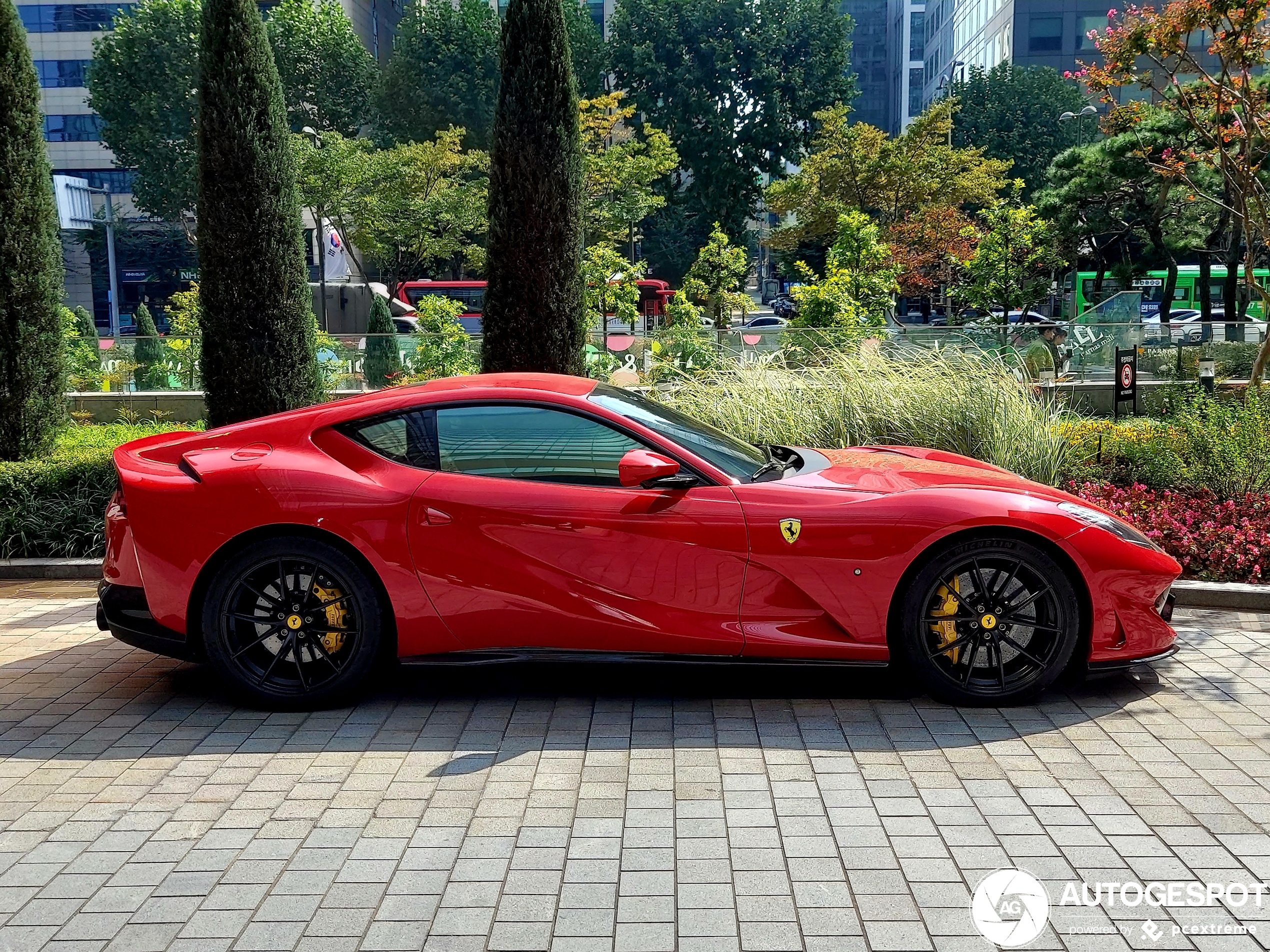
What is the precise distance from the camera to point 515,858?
3.78 m

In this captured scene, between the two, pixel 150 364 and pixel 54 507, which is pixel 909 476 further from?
pixel 150 364

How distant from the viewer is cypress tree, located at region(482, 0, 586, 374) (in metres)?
9.99

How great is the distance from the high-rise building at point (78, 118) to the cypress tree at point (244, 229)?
62.4 m

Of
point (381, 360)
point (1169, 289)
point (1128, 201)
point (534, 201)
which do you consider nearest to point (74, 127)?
point (1128, 201)

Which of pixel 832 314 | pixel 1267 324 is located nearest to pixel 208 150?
pixel 832 314

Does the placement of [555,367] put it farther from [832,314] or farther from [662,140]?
[662,140]

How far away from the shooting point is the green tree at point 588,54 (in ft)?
172

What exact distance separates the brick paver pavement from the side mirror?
1033 millimetres

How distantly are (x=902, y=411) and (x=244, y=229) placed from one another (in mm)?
5231

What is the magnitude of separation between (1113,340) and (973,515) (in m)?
14.7

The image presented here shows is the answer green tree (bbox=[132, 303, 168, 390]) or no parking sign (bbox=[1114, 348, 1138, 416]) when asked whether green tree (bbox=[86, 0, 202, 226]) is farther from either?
no parking sign (bbox=[1114, 348, 1138, 416])

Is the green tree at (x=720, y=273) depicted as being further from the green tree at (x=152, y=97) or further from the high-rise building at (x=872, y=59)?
the high-rise building at (x=872, y=59)

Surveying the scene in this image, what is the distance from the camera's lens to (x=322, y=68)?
181 ft

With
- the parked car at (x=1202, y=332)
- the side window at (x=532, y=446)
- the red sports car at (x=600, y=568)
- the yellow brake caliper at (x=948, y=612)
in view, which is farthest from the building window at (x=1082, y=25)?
the side window at (x=532, y=446)
